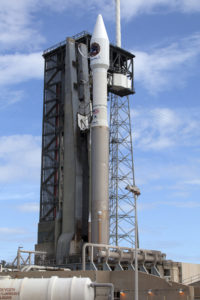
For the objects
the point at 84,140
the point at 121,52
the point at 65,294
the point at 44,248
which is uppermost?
the point at 121,52

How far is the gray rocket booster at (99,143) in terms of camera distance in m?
60.1

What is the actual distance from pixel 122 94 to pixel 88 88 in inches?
443

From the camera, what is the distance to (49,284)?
34.2 meters

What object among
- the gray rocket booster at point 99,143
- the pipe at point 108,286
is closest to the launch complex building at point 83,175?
the gray rocket booster at point 99,143

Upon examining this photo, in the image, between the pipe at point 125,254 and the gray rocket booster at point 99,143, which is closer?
the pipe at point 125,254

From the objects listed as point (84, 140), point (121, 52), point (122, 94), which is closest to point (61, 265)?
point (84, 140)

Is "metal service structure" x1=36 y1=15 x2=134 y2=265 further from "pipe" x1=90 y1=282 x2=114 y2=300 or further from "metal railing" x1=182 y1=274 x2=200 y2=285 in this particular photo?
"pipe" x1=90 y1=282 x2=114 y2=300

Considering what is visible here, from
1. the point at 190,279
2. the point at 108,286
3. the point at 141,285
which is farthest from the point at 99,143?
the point at 108,286

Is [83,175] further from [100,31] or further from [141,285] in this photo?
[141,285]

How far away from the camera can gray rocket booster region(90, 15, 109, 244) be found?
60062 mm

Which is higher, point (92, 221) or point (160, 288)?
point (92, 221)

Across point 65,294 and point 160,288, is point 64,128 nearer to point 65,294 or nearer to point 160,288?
point 160,288

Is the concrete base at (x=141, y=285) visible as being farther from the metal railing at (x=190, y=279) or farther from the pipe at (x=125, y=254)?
the metal railing at (x=190, y=279)

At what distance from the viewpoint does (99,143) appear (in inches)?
2507
